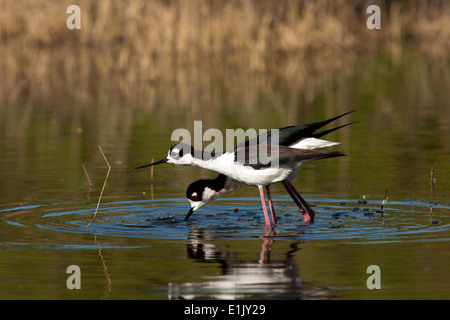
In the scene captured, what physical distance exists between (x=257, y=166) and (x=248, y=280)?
7.04 ft

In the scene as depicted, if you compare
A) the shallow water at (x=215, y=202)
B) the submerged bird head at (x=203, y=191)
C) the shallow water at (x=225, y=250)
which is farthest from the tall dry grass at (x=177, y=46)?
the shallow water at (x=225, y=250)

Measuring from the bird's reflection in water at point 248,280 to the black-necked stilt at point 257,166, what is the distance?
102cm

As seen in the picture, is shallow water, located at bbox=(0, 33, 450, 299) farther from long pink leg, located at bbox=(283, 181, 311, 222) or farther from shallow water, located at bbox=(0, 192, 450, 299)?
long pink leg, located at bbox=(283, 181, 311, 222)

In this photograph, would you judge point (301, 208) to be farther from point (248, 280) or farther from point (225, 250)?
point (248, 280)

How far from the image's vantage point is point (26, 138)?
13602 mm

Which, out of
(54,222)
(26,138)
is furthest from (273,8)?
(54,222)

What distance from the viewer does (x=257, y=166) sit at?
8.26 m

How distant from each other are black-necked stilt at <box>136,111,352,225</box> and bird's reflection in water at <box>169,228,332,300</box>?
102 centimetres

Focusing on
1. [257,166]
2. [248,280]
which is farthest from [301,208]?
[248,280]

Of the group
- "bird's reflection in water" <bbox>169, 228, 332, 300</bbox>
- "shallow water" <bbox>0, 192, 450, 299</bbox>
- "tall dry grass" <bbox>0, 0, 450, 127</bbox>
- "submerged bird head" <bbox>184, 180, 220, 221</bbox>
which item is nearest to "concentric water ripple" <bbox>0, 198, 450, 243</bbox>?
"shallow water" <bbox>0, 192, 450, 299</bbox>

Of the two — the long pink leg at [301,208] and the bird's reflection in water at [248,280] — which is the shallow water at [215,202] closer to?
the bird's reflection in water at [248,280]

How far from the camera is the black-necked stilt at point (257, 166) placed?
8.19 metres
